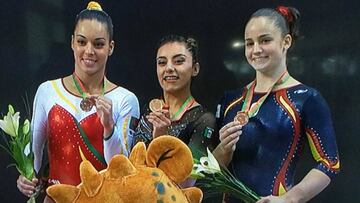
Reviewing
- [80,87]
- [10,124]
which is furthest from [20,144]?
[80,87]

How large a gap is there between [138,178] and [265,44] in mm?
765

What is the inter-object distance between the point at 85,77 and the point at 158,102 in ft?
1.11

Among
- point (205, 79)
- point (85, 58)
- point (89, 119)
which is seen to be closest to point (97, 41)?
point (85, 58)

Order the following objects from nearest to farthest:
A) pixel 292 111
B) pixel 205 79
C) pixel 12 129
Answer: pixel 292 111 → pixel 12 129 → pixel 205 79

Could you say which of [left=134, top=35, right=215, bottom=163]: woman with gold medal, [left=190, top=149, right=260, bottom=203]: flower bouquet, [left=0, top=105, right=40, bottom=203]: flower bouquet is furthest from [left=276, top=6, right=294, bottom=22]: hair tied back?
[left=0, top=105, right=40, bottom=203]: flower bouquet

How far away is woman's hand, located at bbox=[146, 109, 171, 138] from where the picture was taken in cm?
175

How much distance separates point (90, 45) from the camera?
1919mm

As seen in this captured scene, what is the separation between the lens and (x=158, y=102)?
1.83 m

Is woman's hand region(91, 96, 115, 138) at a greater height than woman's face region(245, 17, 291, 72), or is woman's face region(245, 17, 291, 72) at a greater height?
woman's face region(245, 17, 291, 72)

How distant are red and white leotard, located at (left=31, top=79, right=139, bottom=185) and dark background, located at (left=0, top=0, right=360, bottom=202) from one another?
16.9 inches

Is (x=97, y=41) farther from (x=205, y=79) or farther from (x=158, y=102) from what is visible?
(x=205, y=79)

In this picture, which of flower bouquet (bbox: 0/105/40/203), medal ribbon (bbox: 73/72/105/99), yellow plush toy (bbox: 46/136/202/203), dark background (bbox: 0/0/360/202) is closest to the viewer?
yellow plush toy (bbox: 46/136/202/203)

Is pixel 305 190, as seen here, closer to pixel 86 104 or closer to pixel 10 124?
pixel 86 104

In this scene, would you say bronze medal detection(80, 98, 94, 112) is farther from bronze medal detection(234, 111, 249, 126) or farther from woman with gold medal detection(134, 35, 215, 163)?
bronze medal detection(234, 111, 249, 126)
